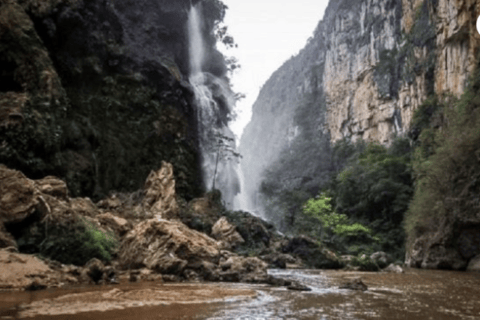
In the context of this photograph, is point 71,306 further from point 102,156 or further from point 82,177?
point 102,156

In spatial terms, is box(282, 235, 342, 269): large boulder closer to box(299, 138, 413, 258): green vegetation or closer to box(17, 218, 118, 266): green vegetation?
box(299, 138, 413, 258): green vegetation

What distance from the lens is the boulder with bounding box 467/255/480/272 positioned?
1338cm

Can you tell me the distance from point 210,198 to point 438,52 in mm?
25502

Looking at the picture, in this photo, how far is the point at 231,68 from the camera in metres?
40.0

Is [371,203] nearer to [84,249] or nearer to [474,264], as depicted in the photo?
[474,264]

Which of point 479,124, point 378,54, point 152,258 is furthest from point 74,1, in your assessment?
point 378,54

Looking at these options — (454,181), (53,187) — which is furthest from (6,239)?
(454,181)

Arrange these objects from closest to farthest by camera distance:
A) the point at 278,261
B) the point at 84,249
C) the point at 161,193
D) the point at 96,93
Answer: the point at 84,249 < the point at 278,261 < the point at 161,193 < the point at 96,93

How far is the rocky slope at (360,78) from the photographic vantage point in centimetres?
2972

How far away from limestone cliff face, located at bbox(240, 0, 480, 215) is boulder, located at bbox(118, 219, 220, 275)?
85.8ft

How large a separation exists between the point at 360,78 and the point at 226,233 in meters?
41.5

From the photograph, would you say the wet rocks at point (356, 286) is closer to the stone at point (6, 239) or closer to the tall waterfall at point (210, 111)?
the stone at point (6, 239)

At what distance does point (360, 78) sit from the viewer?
52.9 m

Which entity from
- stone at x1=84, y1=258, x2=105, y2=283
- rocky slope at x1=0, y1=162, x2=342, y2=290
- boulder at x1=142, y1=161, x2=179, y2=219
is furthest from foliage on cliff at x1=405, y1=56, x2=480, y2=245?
stone at x1=84, y1=258, x2=105, y2=283
